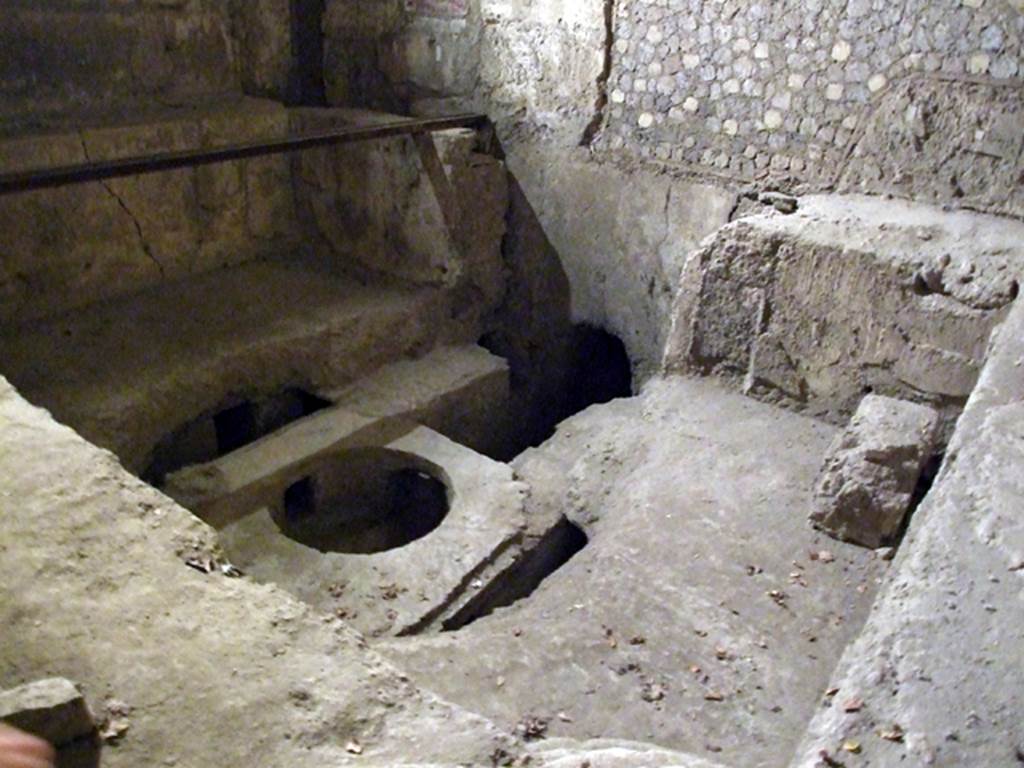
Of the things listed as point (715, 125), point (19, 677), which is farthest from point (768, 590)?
point (715, 125)

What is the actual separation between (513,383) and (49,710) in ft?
15.1

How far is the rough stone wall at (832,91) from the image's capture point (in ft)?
12.2

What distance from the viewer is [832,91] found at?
4121 millimetres

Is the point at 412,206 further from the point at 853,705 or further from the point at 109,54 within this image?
the point at 853,705

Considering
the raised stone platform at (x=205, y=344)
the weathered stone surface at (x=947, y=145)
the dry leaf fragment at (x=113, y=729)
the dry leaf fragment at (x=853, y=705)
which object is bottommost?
the raised stone platform at (x=205, y=344)

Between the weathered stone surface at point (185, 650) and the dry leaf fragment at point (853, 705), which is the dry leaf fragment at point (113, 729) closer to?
the weathered stone surface at point (185, 650)

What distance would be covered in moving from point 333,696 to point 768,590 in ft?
5.88

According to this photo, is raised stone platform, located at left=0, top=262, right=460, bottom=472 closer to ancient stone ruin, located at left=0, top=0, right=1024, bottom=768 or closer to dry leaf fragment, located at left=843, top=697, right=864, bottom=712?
ancient stone ruin, located at left=0, top=0, right=1024, bottom=768

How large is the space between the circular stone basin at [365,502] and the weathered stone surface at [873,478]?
64.7 inches

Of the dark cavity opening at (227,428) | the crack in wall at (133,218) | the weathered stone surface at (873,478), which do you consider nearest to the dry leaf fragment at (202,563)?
the weathered stone surface at (873,478)

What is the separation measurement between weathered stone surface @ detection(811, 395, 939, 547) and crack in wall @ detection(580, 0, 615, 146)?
245 centimetres

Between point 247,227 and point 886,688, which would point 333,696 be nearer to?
point 886,688

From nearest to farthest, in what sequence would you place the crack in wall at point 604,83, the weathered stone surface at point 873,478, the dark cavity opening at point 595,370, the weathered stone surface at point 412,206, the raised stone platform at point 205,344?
the weathered stone surface at point 873,478
the raised stone platform at point 205,344
the crack in wall at point 604,83
the weathered stone surface at point 412,206
the dark cavity opening at point 595,370

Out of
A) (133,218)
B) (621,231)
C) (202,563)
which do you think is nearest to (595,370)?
(621,231)
